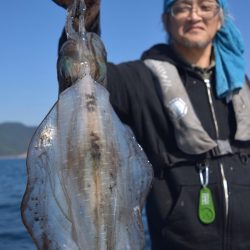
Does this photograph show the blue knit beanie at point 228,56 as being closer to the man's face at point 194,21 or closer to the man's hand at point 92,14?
the man's face at point 194,21

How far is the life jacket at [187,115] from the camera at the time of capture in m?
3.82

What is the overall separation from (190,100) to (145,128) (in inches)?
17.5

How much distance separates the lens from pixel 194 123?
3.92m

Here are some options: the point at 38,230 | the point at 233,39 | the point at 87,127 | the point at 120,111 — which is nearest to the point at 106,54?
the point at 87,127

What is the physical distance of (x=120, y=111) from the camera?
3875 millimetres

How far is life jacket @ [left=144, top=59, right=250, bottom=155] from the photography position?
3.82m

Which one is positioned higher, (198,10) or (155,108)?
(198,10)

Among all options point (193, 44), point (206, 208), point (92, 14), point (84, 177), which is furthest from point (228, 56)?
point (84, 177)

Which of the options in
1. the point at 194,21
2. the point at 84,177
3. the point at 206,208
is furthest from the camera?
the point at 194,21

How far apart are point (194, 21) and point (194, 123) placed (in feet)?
2.53

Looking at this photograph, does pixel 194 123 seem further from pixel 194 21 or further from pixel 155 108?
pixel 194 21

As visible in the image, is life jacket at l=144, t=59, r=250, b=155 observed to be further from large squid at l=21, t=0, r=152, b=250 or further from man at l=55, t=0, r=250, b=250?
large squid at l=21, t=0, r=152, b=250

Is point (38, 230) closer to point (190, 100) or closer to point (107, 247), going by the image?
point (107, 247)

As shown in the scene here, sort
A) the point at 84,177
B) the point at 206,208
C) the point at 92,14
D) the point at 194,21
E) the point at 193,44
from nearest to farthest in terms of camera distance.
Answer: the point at 84,177 → the point at 92,14 → the point at 206,208 → the point at 194,21 → the point at 193,44
